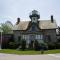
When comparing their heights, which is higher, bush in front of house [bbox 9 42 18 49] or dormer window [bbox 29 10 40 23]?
dormer window [bbox 29 10 40 23]

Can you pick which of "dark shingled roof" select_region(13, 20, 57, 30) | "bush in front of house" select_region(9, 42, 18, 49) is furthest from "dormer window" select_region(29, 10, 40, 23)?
"bush in front of house" select_region(9, 42, 18, 49)

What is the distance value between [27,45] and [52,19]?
11.1 meters

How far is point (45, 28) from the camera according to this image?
54281mm

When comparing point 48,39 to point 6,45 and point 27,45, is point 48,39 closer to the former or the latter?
point 27,45

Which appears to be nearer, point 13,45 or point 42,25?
point 13,45

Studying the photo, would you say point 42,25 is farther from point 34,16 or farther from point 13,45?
point 13,45

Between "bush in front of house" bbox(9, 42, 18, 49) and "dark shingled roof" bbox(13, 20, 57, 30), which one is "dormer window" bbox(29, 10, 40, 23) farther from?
"bush in front of house" bbox(9, 42, 18, 49)

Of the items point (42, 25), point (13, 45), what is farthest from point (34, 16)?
point (13, 45)

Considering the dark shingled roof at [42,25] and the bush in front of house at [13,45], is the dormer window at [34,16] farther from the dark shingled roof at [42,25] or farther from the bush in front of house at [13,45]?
the bush in front of house at [13,45]

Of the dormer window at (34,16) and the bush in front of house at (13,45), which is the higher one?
the dormer window at (34,16)

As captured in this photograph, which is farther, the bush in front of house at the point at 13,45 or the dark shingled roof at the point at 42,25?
the dark shingled roof at the point at 42,25

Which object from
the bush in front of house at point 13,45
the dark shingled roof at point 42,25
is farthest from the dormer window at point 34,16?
the bush in front of house at point 13,45

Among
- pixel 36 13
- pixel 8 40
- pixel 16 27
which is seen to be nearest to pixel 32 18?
pixel 36 13

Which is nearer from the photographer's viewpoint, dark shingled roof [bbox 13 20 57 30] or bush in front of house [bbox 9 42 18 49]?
bush in front of house [bbox 9 42 18 49]
